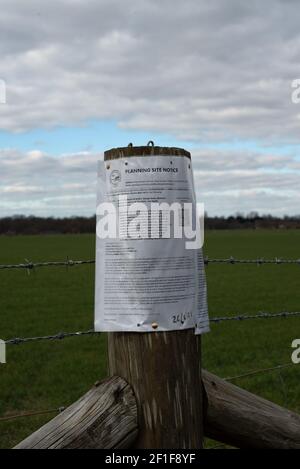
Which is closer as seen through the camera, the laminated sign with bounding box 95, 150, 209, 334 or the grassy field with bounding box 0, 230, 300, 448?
the laminated sign with bounding box 95, 150, 209, 334

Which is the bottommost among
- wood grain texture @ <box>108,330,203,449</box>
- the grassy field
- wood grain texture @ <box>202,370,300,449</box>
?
the grassy field

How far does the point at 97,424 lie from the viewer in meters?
Answer: 2.25

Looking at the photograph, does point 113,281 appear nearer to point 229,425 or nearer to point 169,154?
point 169,154

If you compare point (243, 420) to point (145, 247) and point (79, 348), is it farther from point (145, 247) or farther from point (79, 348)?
point (79, 348)

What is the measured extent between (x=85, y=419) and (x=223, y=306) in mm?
14628

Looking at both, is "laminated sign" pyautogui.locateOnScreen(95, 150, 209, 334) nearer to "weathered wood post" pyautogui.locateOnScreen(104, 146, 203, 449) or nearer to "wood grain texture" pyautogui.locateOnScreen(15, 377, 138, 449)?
"weathered wood post" pyautogui.locateOnScreen(104, 146, 203, 449)

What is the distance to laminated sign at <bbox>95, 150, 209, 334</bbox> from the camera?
2.31 meters

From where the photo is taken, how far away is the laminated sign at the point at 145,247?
231cm

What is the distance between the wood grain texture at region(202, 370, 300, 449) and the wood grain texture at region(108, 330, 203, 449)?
216 mm

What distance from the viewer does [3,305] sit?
16797 millimetres

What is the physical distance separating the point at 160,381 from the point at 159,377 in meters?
0.02

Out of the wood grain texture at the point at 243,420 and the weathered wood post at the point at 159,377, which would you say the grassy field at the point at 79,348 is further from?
the weathered wood post at the point at 159,377

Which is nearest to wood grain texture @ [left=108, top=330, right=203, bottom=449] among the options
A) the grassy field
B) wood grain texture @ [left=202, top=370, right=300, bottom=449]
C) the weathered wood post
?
the weathered wood post
